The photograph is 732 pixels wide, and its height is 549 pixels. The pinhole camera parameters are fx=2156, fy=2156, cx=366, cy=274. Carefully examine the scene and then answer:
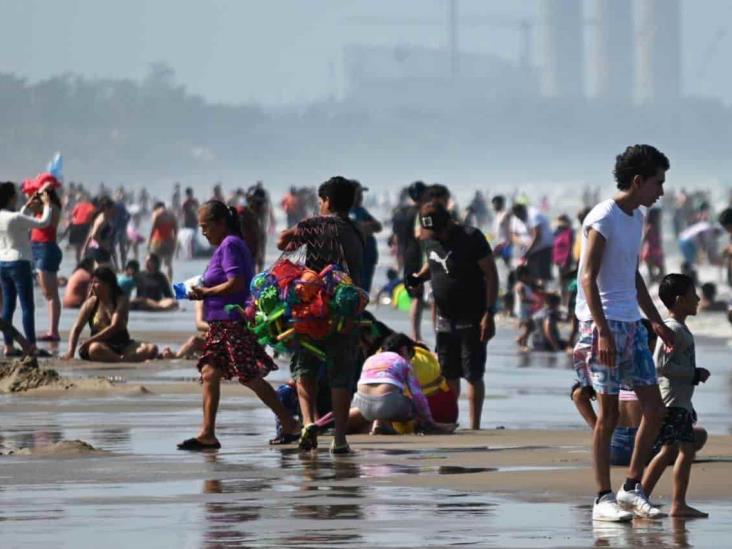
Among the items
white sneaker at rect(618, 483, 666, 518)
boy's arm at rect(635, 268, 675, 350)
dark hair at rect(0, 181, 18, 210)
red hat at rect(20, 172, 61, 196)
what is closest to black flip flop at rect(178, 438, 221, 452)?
boy's arm at rect(635, 268, 675, 350)

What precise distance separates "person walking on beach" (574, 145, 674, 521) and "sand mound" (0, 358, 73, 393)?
7283 millimetres

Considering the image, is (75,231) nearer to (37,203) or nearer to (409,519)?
(37,203)

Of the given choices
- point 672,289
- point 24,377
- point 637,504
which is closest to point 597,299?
point 672,289

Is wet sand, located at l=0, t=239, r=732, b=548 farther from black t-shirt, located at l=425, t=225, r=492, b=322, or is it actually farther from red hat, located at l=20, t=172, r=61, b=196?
red hat, located at l=20, t=172, r=61, b=196

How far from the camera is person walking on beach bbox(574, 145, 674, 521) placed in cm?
878

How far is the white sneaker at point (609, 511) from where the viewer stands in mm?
8523

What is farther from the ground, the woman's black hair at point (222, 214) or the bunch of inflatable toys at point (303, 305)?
the woman's black hair at point (222, 214)

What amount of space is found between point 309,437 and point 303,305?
2.30 ft

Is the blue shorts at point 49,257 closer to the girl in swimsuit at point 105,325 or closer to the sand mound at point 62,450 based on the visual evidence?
the girl in swimsuit at point 105,325

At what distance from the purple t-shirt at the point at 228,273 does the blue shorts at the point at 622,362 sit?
3.33m

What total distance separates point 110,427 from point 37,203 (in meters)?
6.86

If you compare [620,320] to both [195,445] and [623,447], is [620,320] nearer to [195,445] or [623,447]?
[623,447]

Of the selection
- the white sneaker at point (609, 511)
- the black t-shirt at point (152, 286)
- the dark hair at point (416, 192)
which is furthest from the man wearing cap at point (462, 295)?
the black t-shirt at point (152, 286)

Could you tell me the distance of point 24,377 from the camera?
15555mm
